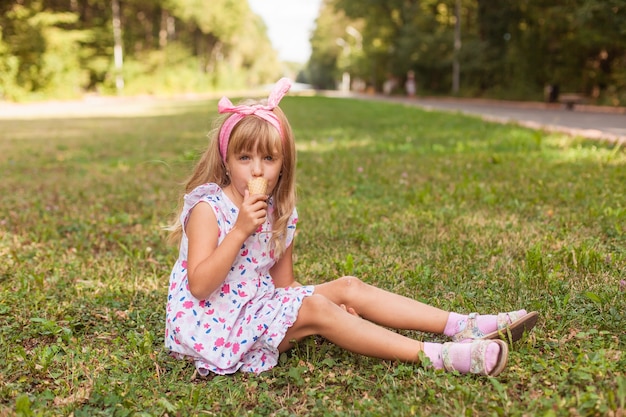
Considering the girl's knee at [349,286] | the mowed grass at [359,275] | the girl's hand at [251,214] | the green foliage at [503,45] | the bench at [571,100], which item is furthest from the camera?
the green foliage at [503,45]

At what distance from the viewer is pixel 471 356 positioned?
240 cm

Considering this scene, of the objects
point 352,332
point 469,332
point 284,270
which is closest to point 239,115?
point 284,270

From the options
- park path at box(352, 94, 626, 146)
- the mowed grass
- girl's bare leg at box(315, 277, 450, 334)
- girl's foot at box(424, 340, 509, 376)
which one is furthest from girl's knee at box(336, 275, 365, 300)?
park path at box(352, 94, 626, 146)

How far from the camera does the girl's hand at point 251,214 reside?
247 centimetres

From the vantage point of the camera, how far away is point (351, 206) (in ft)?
18.2

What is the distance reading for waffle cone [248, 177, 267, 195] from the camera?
2.53 meters

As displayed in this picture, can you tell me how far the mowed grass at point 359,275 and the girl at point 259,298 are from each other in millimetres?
95

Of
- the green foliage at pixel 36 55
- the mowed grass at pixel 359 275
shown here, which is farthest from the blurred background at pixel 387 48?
the mowed grass at pixel 359 275

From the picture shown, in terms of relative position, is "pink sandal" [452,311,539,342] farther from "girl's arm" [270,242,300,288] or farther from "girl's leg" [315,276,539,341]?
"girl's arm" [270,242,300,288]

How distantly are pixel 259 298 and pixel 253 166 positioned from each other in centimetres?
61

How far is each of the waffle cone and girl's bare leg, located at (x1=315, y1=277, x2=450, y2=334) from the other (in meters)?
0.62

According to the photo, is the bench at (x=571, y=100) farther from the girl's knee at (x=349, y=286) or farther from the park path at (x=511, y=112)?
the girl's knee at (x=349, y=286)

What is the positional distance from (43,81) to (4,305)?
110ft

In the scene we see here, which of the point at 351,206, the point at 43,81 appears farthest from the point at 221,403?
the point at 43,81
